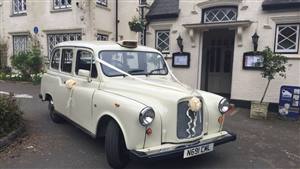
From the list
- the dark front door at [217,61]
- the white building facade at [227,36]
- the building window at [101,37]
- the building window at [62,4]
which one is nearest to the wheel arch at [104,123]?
the white building facade at [227,36]

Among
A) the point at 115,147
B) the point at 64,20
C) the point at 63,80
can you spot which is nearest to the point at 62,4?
the point at 64,20

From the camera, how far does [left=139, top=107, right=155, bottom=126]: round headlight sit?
12.2 ft

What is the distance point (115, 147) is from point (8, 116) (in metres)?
2.81

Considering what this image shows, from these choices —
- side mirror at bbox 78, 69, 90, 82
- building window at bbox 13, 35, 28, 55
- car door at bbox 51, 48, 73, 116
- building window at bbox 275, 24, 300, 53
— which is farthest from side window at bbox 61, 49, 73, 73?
building window at bbox 13, 35, 28, 55

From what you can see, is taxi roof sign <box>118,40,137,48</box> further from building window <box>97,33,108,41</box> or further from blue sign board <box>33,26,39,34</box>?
blue sign board <box>33,26,39,34</box>

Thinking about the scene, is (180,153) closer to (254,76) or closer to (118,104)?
(118,104)

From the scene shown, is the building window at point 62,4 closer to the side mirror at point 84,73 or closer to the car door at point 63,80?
the car door at point 63,80

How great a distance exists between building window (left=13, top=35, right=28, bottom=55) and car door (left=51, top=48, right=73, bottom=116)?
1094 cm

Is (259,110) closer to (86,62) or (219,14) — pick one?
(219,14)

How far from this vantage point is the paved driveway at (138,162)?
4.52 metres

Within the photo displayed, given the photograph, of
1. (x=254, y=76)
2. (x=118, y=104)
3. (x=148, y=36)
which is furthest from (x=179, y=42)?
(x=118, y=104)

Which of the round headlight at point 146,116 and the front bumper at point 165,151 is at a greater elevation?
the round headlight at point 146,116

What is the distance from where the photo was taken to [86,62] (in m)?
5.35

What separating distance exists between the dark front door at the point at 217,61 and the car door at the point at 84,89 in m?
6.98
